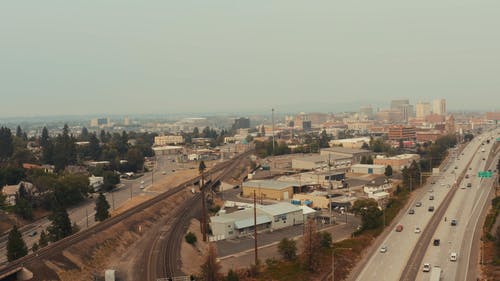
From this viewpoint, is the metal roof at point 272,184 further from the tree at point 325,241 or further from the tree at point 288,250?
the tree at point 288,250

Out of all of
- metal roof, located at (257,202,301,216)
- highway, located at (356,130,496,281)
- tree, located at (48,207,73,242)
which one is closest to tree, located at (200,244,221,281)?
highway, located at (356,130,496,281)

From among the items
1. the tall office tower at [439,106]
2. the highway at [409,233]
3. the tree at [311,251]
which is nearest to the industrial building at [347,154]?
the highway at [409,233]

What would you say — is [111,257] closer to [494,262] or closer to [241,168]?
[494,262]

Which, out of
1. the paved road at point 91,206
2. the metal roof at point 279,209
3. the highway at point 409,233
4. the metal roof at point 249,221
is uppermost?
the metal roof at point 279,209

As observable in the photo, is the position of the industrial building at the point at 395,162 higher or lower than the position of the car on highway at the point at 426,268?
higher

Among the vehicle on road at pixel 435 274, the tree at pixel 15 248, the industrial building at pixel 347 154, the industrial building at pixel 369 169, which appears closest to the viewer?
the vehicle on road at pixel 435 274

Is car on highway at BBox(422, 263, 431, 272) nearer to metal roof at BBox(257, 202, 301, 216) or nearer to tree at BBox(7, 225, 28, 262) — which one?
metal roof at BBox(257, 202, 301, 216)

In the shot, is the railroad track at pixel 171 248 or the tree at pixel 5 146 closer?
the railroad track at pixel 171 248
